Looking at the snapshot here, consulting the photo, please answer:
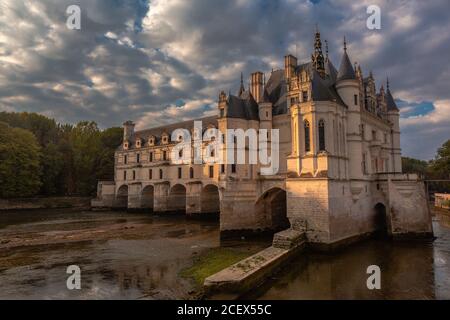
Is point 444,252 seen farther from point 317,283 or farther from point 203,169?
point 203,169

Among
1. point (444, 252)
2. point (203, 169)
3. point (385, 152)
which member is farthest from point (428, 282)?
point (203, 169)

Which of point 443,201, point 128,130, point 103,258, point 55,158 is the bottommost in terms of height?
point 103,258

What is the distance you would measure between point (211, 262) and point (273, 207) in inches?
436

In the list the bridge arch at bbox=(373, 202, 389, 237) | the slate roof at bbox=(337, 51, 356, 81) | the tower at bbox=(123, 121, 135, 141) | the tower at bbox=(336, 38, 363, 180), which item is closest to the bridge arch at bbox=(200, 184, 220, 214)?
the tower at bbox=(336, 38, 363, 180)

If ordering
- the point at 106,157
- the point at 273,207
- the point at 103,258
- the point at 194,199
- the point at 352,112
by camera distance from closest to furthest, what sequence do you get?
the point at 103,258, the point at 352,112, the point at 273,207, the point at 194,199, the point at 106,157

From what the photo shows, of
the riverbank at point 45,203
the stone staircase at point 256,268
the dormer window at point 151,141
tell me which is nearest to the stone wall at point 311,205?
the stone staircase at point 256,268

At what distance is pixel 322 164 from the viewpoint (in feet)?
65.7

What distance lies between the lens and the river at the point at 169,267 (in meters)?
12.2

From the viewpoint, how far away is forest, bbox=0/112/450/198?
162 feet

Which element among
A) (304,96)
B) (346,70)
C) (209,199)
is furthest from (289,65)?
(209,199)

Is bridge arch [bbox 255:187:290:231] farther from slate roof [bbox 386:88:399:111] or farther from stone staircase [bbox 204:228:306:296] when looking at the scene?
slate roof [bbox 386:88:399:111]

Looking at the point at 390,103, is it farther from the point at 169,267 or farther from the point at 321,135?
the point at 169,267

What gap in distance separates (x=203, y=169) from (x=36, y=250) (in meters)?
20.8
